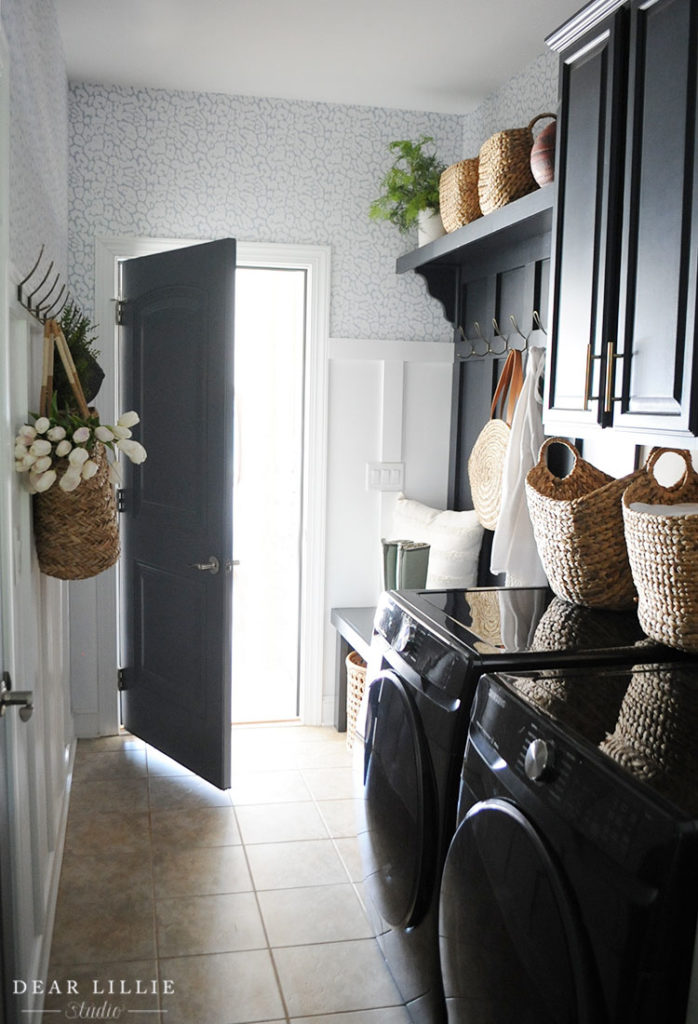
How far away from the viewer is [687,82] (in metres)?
1.76

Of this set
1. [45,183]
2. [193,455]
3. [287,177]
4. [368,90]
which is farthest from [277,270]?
[45,183]

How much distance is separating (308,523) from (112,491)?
66.4 inches

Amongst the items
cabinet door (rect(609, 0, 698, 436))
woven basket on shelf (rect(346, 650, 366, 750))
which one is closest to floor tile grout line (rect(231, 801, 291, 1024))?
woven basket on shelf (rect(346, 650, 366, 750))

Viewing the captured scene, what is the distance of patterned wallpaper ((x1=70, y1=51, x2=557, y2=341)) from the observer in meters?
3.60

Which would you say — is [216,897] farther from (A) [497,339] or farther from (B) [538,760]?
(A) [497,339]

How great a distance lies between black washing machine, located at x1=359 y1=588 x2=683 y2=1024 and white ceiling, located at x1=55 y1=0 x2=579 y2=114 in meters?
1.87

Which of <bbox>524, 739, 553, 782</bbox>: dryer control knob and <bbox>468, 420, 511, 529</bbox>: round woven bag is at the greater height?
<bbox>468, 420, 511, 529</bbox>: round woven bag

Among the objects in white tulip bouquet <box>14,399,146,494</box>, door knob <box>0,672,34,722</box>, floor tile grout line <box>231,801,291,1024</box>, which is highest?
white tulip bouquet <box>14,399,146,494</box>

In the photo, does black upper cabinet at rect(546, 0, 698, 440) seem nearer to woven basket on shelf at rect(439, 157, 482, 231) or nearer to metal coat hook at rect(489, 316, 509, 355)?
woven basket on shelf at rect(439, 157, 482, 231)

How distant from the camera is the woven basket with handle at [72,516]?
2.20m

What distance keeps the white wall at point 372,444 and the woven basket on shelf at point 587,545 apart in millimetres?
1745

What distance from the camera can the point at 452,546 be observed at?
356 cm

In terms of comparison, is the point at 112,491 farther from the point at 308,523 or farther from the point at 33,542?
the point at 308,523

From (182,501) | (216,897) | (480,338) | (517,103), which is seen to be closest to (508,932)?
(216,897)
